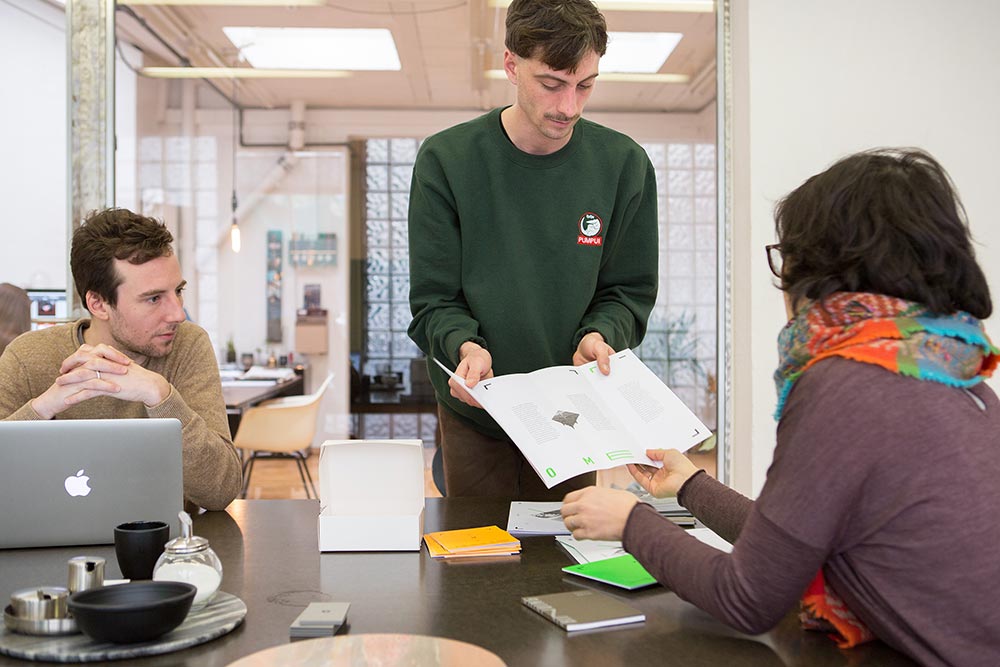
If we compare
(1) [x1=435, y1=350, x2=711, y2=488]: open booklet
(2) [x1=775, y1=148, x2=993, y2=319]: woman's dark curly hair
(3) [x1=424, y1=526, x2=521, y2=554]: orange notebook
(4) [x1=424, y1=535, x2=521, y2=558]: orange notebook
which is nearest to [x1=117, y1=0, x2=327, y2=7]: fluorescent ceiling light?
(1) [x1=435, y1=350, x2=711, y2=488]: open booklet

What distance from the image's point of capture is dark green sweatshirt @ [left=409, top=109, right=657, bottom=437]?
2240mm

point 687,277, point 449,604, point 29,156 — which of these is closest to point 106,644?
point 449,604

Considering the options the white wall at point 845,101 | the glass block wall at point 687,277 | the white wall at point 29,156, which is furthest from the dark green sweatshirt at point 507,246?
the white wall at point 29,156

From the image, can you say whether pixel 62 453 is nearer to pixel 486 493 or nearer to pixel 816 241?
pixel 486 493

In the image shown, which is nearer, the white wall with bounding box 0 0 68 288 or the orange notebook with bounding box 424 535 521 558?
the orange notebook with bounding box 424 535 521 558

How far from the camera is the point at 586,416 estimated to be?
1.76 meters

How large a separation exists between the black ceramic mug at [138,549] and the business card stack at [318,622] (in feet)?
1.02

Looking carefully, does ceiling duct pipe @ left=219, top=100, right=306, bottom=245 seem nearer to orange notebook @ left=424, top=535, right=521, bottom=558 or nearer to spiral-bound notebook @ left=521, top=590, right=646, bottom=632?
orange notebook @ left=424, top=535, right=521, bottom=558

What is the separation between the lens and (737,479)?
3.81 m

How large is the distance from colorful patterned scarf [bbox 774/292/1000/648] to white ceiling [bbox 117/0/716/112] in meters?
3.01

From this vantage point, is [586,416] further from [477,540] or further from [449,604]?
[449,604]

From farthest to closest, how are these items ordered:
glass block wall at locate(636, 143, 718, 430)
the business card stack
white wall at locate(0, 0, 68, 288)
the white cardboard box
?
1. white wall at locate(0, 0, 68, 288)
2. glass block wall at locate(636, 143, 718, 430)
3. the white cardboard box
4. the business card stack

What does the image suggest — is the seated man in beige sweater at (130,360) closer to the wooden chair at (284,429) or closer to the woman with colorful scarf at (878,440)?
the woman with colorful scarf at (878,440)

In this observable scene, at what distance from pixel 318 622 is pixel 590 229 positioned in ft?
4.40
